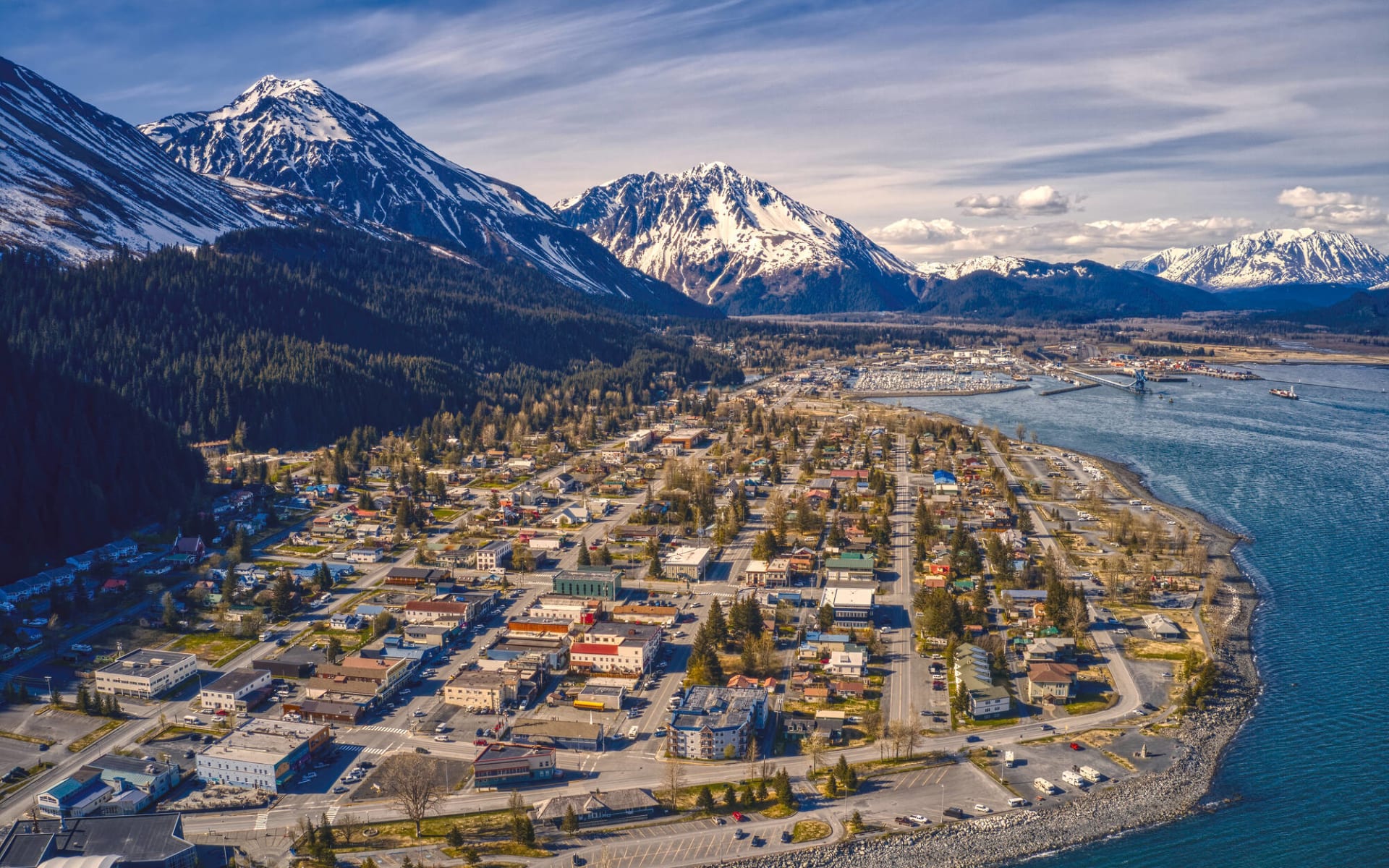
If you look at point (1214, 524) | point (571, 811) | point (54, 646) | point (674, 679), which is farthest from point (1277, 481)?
point (54, 646)

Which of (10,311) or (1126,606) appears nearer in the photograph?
(1126,606)

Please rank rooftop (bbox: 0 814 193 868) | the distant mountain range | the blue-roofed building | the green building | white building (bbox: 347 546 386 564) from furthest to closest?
the distant mountain range → white building (bbox: 347 546 386 564) → the green building → the blue-roofed building → rooftop (bbox: 0 814 193 868)

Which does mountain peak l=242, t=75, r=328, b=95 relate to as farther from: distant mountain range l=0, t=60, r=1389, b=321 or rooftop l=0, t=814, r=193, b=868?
rooftop l=0, t=814, r=193, b=868

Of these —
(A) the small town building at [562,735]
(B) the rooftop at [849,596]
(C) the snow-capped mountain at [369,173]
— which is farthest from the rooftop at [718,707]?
(C) the snow-capped mountain at [369,173]

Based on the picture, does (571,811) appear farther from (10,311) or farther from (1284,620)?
(10,311)

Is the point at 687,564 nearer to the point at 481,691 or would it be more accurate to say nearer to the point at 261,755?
the point at 481,691


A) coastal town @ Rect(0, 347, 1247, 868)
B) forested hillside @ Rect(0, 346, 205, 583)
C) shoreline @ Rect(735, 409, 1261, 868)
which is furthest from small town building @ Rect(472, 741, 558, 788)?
forested hillside @ Rect(0, 346, 205, 583)

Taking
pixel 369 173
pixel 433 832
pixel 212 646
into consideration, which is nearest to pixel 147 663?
pixel 212 646
